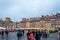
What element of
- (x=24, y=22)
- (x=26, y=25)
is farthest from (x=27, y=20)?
(x=26, y=25)

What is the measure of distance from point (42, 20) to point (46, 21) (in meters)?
3.62

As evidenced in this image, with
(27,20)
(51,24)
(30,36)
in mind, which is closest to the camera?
(30,36)

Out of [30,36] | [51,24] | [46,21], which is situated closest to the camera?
[30,36]

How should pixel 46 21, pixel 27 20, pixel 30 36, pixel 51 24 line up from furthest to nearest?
1. pixel 27 20
2. pixel 46 21
3. pixel 51 24
4. pixel 30 36

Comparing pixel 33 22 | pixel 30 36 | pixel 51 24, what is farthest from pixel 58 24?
pixel 30 36

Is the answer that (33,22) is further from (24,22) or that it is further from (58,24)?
(58,24)

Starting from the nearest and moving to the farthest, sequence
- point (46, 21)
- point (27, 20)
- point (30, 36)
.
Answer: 1. point (30, 36)
2. point (46, 21)
3. point (27, 20)

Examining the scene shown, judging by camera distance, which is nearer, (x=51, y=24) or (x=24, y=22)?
(x=51, y=24)

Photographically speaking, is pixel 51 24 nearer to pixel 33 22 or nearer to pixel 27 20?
pixel 33 22

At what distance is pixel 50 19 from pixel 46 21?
5.45 metres

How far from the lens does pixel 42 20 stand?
14662 cm

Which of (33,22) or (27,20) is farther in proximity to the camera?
(27,20)

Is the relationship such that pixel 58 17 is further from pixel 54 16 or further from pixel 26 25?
pixel 26 25

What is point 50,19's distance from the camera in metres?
148
